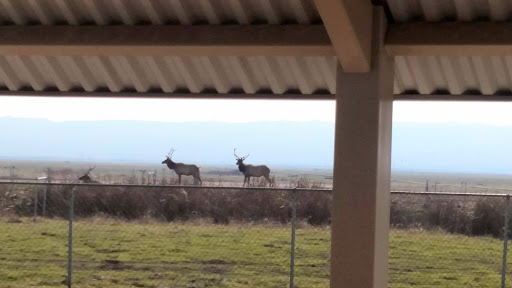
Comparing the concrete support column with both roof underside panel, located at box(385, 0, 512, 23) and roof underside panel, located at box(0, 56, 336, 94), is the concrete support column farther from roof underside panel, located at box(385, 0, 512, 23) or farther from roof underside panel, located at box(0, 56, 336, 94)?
roof underside panel, located at box(0, 56, 336, 94)

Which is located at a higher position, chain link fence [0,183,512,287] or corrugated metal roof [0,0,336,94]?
Answer: corrugated metal roof [0,0,336,94]

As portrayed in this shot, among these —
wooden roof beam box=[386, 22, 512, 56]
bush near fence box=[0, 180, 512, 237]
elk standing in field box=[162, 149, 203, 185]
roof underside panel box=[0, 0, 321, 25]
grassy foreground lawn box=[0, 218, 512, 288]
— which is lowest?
grassy foreground lawn box=[0, 218, 512, 288]

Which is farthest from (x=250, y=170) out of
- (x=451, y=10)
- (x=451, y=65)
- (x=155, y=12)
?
(x=451, y=10)

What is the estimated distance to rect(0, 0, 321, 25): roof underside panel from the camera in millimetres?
8086

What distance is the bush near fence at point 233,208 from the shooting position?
59.0 feet

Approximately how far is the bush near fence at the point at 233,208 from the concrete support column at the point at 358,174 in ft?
30.8

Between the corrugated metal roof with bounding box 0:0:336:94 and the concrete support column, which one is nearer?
the concrete support column

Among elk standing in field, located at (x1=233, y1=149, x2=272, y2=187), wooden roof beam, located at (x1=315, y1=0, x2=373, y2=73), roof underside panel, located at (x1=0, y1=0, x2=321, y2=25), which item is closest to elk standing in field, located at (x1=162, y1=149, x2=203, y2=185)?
elk standing in field, located at (x1=233, y1=149, x2=272, y2=187)

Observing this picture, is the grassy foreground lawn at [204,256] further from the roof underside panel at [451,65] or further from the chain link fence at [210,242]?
the roof underside panel at [451,65]

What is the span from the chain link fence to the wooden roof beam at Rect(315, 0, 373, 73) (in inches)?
300

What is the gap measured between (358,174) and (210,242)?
10513 mm

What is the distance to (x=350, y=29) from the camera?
272 inches

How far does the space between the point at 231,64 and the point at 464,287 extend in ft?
23.7

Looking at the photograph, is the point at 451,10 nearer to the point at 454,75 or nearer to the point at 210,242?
the point at 454,75
